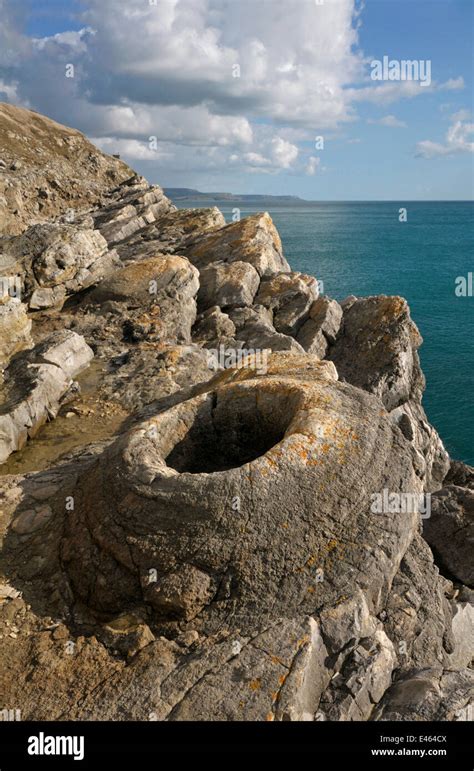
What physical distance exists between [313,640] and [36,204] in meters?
81.0

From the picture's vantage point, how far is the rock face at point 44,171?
7244 centimetres

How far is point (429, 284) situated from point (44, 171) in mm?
67023

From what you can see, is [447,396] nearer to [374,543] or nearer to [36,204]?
[374,543]

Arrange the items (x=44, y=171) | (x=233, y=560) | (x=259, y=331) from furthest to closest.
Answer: (x=44, y=171)
(x=259, y=331)
(x=233, y=560)

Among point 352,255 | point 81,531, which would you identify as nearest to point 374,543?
point 81,531

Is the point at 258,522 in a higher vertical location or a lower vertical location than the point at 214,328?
lower

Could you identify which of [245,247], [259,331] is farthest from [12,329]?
[245,247]

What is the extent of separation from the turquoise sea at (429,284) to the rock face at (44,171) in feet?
131

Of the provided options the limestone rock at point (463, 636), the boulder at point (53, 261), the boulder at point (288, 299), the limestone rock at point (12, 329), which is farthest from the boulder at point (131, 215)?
the limestone rock at point (463, 636)

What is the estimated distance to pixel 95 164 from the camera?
95.2m

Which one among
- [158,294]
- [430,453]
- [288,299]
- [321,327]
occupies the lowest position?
[430,453]

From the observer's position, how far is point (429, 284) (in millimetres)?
96438

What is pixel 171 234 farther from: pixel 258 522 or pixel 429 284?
pixel 429 284
